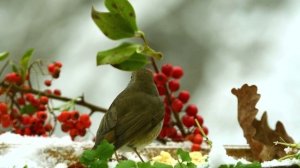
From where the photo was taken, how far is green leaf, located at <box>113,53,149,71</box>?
3.50ft

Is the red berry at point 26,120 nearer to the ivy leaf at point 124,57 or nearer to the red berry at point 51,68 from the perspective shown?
the red berry at point 51,68

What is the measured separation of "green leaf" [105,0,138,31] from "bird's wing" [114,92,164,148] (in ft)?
0.59

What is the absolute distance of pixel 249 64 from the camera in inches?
121

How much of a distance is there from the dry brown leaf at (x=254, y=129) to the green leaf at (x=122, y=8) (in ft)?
0.75

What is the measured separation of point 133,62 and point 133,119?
15 cm

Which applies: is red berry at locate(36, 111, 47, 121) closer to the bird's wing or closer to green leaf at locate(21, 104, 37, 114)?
green leaf at locate(21, 104, 37, 114)

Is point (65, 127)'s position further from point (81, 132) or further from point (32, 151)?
point (32, 151)

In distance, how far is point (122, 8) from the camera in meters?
1.10

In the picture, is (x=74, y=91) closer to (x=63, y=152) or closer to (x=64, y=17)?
(x=64, y=17)

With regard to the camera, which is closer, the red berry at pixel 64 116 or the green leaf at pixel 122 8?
the green leaf at pixel 122 8

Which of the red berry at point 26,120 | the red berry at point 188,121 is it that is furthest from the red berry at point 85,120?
the red berry at point 188,121

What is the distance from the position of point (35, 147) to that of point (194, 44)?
203 centimetres

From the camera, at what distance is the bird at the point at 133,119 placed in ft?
3.88

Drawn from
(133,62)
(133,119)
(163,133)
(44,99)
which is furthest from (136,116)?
(44,99)
